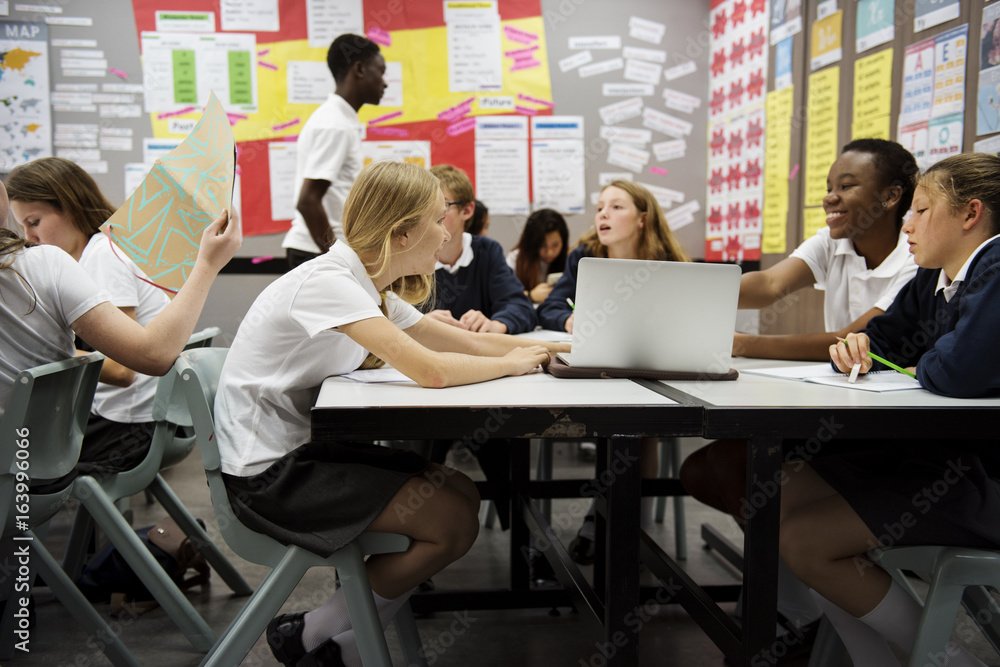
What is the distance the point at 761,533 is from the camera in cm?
111

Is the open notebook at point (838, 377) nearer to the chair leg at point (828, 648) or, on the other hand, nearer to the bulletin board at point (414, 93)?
the chair leg at point (828, 648)

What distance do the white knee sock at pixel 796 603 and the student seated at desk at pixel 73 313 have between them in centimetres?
137

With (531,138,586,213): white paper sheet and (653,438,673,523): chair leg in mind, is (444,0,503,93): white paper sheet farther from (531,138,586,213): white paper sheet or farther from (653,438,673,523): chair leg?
(653,438,673,523): chair leg

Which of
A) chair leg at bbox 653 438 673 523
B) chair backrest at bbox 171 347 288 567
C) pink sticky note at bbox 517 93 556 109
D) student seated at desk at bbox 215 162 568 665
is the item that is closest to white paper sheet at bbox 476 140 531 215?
pink sticky note at bbox 517 93 556 109

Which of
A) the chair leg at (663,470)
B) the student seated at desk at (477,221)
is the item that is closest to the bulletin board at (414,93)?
the student seated at desk at (477,221)

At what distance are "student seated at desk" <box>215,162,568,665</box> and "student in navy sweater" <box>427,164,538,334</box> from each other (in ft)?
3.58

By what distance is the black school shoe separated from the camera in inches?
51.4

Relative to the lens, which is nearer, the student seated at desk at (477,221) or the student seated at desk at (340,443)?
the student seated at desk at (340,443)

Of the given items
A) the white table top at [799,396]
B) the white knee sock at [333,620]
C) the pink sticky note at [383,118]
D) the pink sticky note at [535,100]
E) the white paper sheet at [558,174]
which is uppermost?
the pink sticky note at [535,100]

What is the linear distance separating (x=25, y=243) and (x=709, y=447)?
56.4 inches

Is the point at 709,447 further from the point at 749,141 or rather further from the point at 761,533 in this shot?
the point at 749,141

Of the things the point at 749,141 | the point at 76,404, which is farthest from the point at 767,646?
the point at 749,141

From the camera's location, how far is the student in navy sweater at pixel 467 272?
259 centimetres

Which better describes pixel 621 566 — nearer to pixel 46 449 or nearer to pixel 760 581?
pixel 760 581
